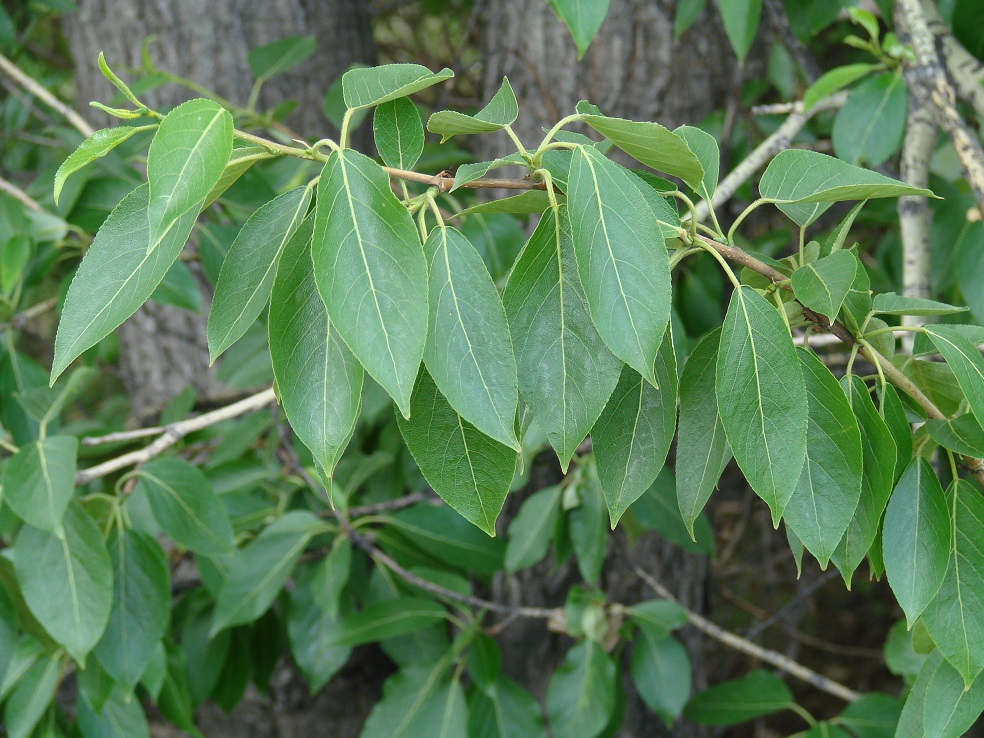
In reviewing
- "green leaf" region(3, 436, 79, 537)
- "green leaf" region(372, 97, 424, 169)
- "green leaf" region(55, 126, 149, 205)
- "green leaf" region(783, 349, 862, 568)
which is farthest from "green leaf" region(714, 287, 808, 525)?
"green leaf" region(3, 436, 79, 537)

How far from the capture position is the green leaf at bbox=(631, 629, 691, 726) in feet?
4.30

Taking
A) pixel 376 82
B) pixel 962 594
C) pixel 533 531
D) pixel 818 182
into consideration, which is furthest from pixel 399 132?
pixel 533 531

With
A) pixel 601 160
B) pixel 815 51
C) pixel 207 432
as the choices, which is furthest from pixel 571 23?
pixel 815 51

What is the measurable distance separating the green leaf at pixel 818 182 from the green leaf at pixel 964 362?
0.10 meters

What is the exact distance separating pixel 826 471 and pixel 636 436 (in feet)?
0.40

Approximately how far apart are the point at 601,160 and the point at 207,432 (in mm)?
1177

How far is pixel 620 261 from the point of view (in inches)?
19.8

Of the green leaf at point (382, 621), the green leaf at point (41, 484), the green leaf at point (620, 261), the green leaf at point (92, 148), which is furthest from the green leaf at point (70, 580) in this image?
the green leaf at point (620, 261)

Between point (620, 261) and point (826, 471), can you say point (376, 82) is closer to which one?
point (620, 261)

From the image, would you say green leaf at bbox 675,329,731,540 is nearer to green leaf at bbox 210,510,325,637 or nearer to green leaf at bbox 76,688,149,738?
green leaf at bbox 210,510,325,637

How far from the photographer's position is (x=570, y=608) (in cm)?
127

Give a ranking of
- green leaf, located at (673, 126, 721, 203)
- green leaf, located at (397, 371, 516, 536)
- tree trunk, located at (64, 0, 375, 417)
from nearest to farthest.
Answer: green leaf, located at (397, 371, 516, 536) < green leaf, located at (673, 126, 721, 203) < tree trunk, located at (64, 0, 375, 417)

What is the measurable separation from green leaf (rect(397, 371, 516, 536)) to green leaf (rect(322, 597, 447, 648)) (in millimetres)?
751

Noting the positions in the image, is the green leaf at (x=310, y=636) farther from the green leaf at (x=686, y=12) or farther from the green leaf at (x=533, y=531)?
the green leaf at (x=686, y=12)
